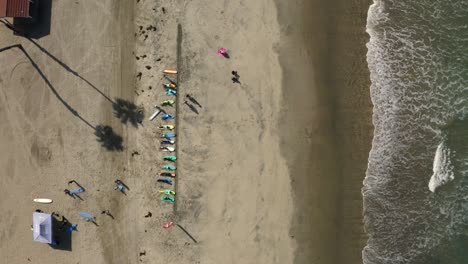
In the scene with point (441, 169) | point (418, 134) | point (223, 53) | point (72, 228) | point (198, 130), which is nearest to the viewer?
point (441, 169)

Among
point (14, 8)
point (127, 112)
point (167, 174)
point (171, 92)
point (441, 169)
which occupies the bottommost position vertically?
point (167, 174)

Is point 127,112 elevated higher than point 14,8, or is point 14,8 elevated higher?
point 14,8

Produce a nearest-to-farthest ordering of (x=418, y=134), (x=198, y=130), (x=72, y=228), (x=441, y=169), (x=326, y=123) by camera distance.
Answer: (x=441, y=169)
(x=418, y=134)
(x=326, y=123)
(x=198, y=130)
(x=72, y=228)

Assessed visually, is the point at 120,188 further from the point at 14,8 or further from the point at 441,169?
the point at 441,169

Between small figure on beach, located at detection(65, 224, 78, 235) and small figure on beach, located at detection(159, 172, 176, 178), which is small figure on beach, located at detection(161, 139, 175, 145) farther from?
small figure on beach, located at detection(65, 224, 78, 235)

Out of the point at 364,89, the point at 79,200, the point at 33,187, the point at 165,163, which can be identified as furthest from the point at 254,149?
the point at 33,187

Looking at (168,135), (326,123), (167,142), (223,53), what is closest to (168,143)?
(167,142)

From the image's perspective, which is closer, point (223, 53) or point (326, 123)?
point (326, 123)

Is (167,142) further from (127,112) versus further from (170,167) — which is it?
(127,112)
